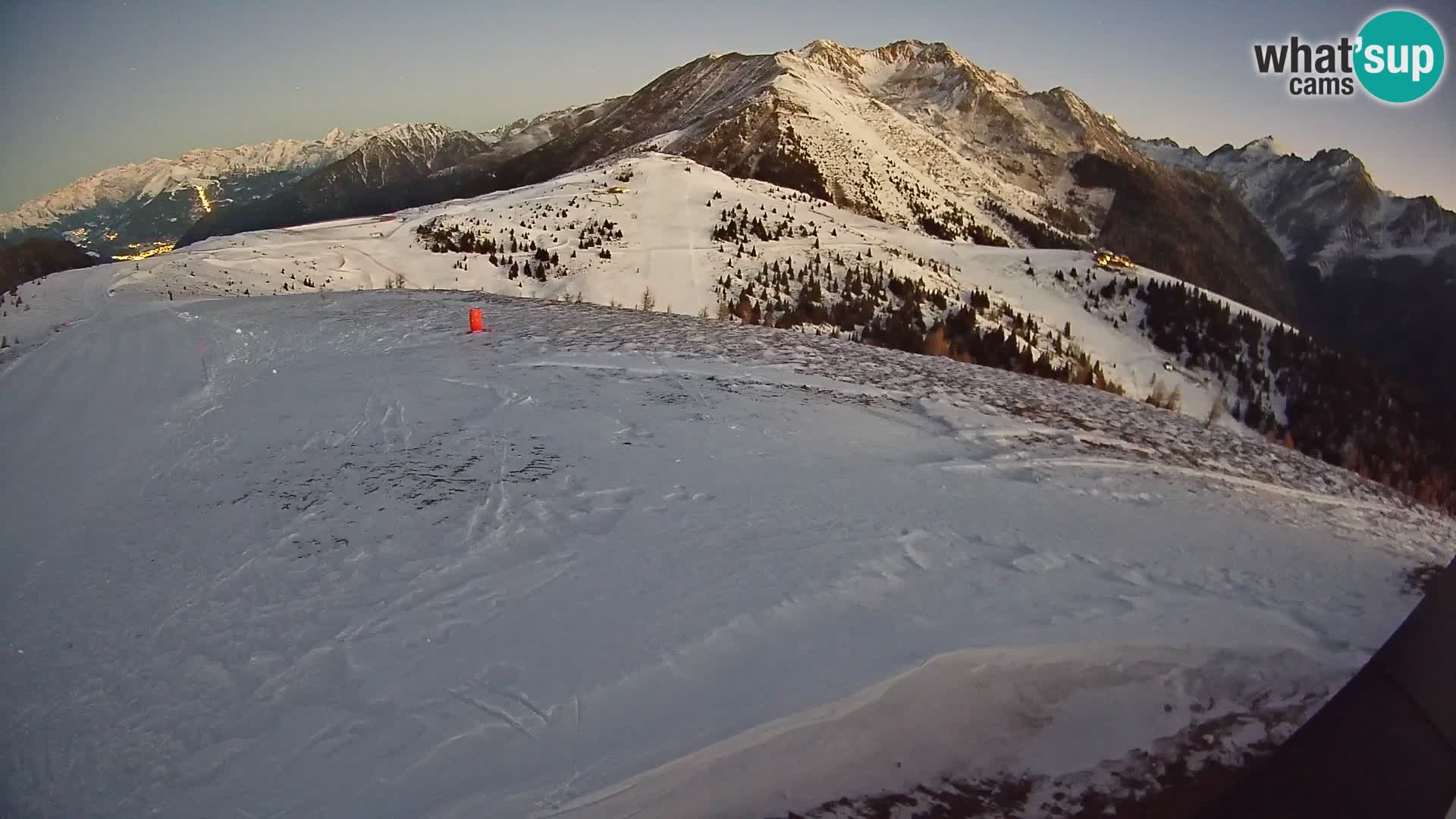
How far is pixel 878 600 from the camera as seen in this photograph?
13.0 ft

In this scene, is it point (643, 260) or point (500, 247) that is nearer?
point (643, 260)

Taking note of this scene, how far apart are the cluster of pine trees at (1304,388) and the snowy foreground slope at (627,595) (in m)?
11.2

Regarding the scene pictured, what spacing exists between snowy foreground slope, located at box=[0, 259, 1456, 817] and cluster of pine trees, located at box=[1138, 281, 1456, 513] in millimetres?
11151

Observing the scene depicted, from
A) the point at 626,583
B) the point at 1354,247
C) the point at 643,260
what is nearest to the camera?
the point at 626,583

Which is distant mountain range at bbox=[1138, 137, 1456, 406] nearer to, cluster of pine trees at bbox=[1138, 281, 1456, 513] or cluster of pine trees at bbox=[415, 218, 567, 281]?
cluster of pine trees at bbox=[1138, 281, 1456, 513]

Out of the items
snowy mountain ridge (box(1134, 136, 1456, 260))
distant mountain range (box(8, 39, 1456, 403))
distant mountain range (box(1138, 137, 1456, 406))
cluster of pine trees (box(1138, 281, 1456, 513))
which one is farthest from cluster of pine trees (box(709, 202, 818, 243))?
snowy mountain ridge (box(1134, 136, 1456, 260))

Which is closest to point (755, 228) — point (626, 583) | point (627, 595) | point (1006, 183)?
point (626, 583)

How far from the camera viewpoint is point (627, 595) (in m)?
3.98

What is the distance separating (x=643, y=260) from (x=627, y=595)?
60.1ft

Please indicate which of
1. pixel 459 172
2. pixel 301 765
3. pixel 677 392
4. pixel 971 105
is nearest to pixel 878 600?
pixel 301 765

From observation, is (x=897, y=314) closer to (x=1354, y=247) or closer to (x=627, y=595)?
(x=627, y=595)

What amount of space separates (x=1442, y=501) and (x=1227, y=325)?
1410 cm

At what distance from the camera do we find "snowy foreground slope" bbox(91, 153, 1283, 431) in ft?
55.9

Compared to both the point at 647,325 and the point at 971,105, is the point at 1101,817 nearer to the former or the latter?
the point at 647,325
